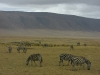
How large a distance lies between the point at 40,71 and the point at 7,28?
170608 millimetres

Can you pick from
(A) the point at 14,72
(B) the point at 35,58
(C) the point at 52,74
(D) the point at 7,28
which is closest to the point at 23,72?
(A) the point at 14,72

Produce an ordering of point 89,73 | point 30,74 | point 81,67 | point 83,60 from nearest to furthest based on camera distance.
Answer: point 30,74, point 89,73, point 83,60, point 81,67

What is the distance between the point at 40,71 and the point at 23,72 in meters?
1.34

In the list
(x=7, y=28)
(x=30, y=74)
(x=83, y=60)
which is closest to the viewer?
(x=30, y=74)

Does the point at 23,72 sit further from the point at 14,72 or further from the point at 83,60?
the point at 83,60

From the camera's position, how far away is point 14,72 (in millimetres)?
17156

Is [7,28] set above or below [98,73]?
above

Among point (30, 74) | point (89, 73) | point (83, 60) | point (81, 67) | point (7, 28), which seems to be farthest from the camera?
point (7, 28)

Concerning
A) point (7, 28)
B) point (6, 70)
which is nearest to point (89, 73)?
point (6, 70)

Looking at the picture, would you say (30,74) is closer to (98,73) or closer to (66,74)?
(66,74)

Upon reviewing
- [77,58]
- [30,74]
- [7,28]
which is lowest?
[30,74]

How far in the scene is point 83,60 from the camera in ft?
62.8

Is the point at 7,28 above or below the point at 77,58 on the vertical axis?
above

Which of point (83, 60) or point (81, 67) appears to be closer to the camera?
point (83, 60)
